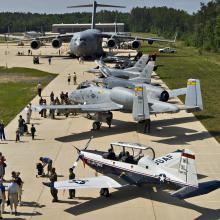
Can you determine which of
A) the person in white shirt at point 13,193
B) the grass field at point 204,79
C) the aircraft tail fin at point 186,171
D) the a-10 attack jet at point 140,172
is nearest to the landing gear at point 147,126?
the grass field at point 204,79

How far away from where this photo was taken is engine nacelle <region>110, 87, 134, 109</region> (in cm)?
2991

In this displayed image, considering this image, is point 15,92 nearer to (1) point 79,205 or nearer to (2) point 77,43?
(2) point 77,43

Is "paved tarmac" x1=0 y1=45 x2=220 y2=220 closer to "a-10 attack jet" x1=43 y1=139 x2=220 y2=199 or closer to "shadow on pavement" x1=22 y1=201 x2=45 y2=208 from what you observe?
"shadow on pavement" x1=22 y1=201 x2=45 y2=208

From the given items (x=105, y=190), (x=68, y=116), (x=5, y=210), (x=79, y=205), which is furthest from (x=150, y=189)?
(x=68, y=116)

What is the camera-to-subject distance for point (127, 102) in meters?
30.1

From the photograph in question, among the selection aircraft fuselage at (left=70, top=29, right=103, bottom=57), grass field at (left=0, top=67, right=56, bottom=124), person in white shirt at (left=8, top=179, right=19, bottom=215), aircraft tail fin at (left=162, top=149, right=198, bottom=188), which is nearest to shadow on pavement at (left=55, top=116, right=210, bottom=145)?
grass field at (left=0, top=67, right=56, bottom=124)

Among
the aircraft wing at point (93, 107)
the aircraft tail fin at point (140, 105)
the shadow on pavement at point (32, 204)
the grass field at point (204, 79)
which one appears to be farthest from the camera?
the grass field at point (204, 79)

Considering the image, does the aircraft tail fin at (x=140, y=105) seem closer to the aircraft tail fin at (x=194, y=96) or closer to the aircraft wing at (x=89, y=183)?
the aircraft tail fin at (x=194, y=96)

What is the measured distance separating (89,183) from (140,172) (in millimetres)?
2200

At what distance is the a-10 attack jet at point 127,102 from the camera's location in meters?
27.2

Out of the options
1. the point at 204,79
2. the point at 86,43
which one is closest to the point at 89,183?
the point at 204,79

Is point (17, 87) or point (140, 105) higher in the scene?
point (140, 105)

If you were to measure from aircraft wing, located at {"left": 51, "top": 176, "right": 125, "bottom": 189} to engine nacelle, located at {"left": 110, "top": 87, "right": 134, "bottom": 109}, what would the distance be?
11924 millimetres

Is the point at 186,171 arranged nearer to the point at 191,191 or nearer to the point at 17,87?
the point at 191,191
